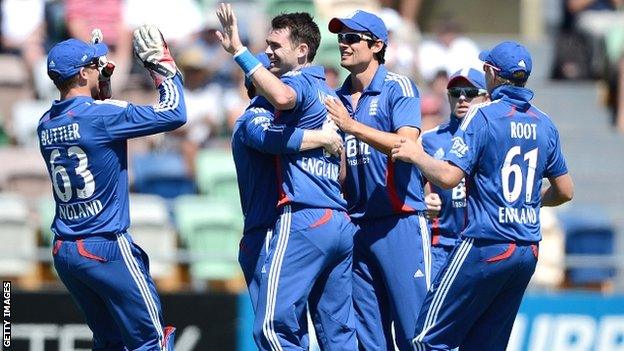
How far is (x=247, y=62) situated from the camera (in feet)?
26.0

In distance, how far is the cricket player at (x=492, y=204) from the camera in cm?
795

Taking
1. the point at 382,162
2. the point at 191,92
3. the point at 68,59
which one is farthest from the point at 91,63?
the point at 191,92

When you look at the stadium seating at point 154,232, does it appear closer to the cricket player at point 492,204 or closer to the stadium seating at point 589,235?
the stadium seating at point 589,235

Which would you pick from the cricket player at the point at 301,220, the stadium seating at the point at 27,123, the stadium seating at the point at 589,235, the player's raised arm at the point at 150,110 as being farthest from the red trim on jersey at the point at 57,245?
the stadium seating at the point at 589,235

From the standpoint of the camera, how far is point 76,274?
27.1 ft

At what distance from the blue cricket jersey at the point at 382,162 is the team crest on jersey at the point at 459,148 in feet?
1.70

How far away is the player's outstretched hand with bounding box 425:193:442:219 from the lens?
29.8 ft

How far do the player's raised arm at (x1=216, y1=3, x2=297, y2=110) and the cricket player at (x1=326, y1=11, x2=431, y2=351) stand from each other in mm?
674

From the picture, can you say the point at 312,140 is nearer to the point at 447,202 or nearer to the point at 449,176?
the point at 449,176

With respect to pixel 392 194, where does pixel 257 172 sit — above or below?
above

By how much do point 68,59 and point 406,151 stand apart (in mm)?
1973

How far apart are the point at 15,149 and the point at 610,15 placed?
681 centimetres

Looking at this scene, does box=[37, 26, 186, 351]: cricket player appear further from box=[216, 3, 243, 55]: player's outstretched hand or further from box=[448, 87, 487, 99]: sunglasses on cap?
box=[448, 87, 487, 99]: sunglasses on cap

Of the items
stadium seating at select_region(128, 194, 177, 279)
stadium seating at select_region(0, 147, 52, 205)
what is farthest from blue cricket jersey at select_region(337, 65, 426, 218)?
stadium seating at select_region(0, 147, 52, 205)
